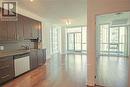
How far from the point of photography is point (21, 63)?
415 centimetres

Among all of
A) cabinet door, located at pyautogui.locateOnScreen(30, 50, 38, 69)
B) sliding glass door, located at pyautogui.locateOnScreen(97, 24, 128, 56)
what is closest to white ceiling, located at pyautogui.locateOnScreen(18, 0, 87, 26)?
cabinet door, located at pyautogui.locateOnScreen(30, 50, 38, 69)

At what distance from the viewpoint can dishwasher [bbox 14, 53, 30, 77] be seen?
153 inches

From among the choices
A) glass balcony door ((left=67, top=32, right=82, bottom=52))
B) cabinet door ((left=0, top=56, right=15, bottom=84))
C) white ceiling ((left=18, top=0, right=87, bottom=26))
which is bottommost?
cabinet door ((left=0, top=56, right=15, bottom=84))

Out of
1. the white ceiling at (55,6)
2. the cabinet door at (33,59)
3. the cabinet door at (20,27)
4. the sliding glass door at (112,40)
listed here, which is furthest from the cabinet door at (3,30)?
the sliding glass door at (112,40)

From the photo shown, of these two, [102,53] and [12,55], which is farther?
[102,53]

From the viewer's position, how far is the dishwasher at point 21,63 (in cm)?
389

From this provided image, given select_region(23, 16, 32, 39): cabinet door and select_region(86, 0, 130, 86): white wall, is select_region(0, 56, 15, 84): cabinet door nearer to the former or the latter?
select_region(23, 16, 32, 39): cabinet door

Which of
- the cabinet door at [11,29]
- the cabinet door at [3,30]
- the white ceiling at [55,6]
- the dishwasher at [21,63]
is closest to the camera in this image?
the cabinet door at [3,30]

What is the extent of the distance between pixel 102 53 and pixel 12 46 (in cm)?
655

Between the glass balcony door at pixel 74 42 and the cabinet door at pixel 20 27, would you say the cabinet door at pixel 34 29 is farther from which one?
the glass balcony door at pixel 74 42

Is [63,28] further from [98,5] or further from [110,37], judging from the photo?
[98,5]

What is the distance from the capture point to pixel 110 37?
347 inches

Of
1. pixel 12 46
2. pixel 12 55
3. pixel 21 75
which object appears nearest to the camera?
pixel 12 55

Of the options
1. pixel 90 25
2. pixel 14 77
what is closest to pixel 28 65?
pixel 14 77
